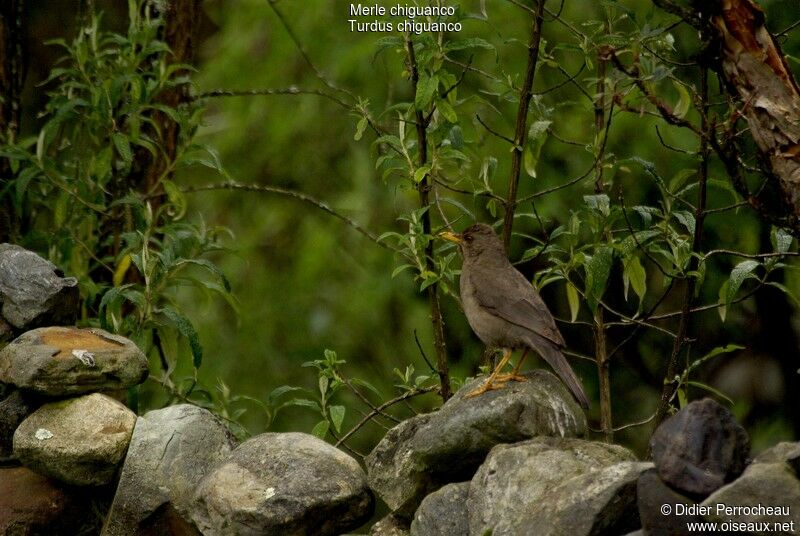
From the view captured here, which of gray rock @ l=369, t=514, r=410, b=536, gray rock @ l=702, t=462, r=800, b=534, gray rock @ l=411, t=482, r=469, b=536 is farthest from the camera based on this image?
gray rock @ l=369, t=514, r=410, b=536

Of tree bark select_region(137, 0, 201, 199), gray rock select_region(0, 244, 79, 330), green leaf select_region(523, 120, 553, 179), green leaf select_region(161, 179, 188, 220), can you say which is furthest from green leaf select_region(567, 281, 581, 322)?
tree bark select_region(137, 0, 201, 199)

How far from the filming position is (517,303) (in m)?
5.06

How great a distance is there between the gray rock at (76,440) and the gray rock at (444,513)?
1.21 metres

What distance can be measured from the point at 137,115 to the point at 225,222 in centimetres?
254

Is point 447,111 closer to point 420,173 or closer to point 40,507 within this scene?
point 420,173

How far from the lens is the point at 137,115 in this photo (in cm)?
556

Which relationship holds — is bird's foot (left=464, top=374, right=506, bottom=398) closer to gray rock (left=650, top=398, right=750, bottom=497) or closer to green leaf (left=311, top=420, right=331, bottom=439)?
green leaf (left=311, top=420, right=331, bottom=439)

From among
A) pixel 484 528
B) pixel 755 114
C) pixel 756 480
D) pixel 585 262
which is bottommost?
pixel 484 528

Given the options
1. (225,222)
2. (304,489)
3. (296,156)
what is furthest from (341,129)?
(304,489)

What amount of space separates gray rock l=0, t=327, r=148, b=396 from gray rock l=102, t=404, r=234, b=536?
0.72 ft

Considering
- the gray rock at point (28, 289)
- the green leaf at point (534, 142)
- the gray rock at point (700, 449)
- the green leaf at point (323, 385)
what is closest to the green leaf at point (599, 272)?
the green leaf at point (534, 142)

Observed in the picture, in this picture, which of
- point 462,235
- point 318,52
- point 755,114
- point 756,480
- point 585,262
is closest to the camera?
point 756,480

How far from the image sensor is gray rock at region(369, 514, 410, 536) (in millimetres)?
4418

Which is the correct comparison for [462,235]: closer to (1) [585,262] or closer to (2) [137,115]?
(1) [585,262]
